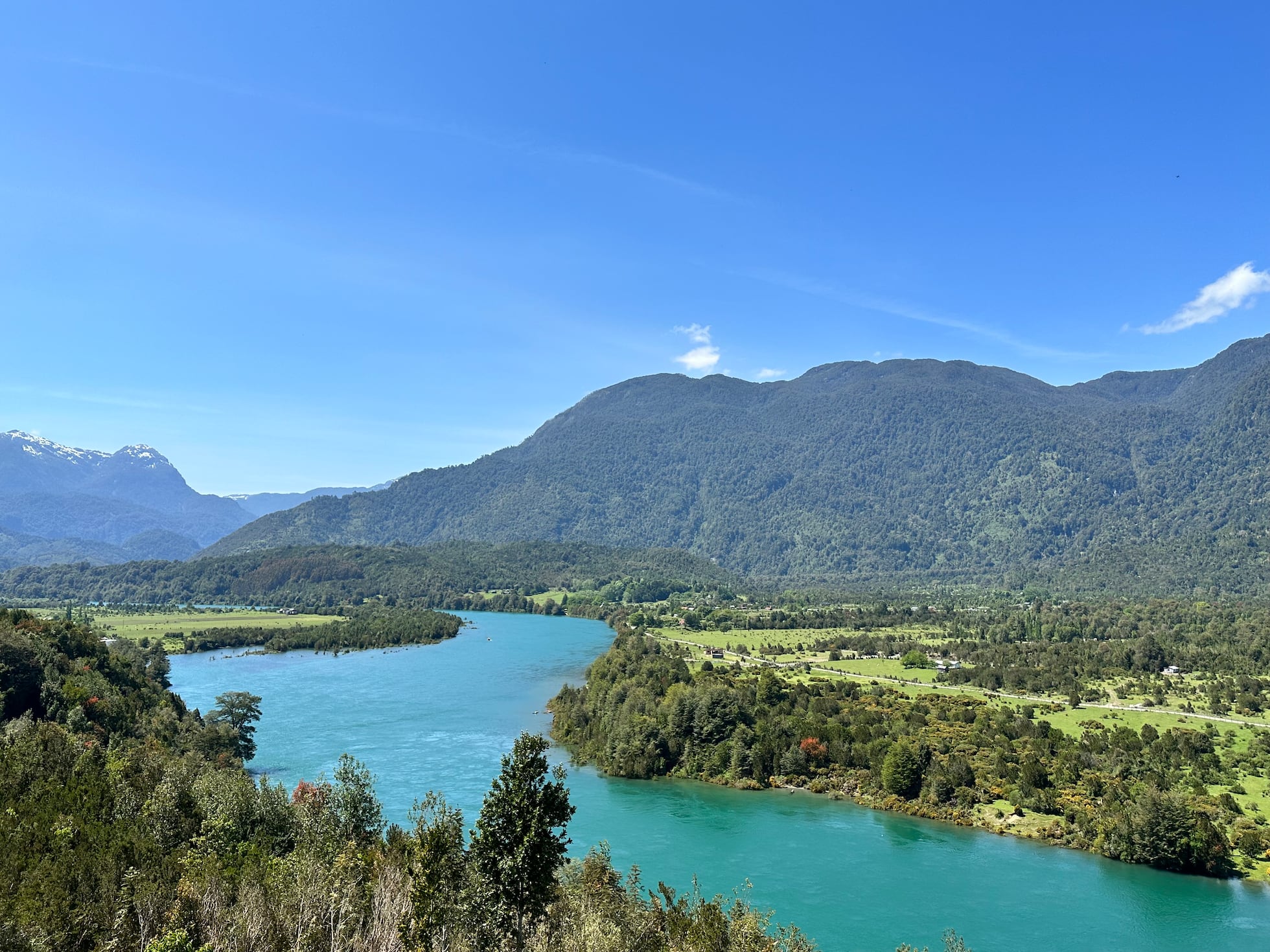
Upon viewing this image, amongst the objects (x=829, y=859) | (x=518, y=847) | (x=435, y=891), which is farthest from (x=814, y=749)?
(x=435, y=891)

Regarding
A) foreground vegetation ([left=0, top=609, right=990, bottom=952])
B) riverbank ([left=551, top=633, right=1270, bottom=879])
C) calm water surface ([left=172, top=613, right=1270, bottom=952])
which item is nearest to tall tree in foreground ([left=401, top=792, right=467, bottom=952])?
foreground vegetation ([left=0, top=609, right=990, bottom=952])

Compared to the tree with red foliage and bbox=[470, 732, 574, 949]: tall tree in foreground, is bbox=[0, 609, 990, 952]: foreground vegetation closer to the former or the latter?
bbox=[470, 732, 574, 949]: tall tree in foreground

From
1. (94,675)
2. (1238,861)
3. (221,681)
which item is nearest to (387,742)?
(94,675)

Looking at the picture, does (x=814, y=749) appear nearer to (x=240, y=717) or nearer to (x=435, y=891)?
(x=435, y=891)

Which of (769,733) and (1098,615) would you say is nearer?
(769,733)

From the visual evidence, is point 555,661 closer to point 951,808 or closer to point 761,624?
point 761,624

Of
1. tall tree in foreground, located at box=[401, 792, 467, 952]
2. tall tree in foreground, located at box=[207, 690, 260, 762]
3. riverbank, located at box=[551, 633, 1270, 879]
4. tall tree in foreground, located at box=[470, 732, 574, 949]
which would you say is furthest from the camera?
tall tree in foreground, located at box=[207, 690, 260, 762]

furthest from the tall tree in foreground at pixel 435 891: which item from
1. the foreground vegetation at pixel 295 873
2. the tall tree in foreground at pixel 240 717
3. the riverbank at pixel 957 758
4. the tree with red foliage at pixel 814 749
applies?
the tall tree in foreground at pixel 240 717
